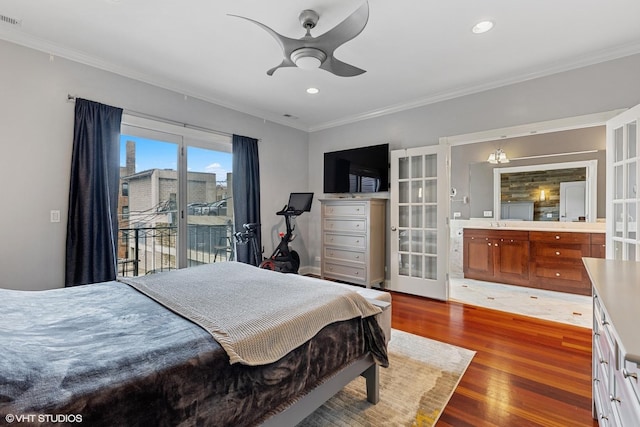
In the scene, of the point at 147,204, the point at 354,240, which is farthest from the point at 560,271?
the point at 147,204

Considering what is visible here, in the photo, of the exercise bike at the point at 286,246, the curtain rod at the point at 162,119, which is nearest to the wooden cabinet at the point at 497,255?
the exercise bike at the point at 286,246

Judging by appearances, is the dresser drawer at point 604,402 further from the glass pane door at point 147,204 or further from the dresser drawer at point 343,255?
the glass pane door at point 147,204

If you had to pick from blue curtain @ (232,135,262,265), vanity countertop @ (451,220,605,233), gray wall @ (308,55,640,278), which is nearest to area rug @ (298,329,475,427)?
blue curtain @ (232,135,262,265)

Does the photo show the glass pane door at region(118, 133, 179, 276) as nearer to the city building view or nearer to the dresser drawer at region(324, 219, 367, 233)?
the city building view

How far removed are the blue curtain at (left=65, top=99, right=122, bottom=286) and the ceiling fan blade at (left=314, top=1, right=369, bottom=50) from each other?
2.38 metres

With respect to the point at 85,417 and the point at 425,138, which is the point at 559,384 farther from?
the point at 425,138

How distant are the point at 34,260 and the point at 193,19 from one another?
2.57 meters

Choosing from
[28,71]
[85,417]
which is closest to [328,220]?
[28,71]

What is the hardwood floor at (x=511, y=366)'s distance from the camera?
181 cm

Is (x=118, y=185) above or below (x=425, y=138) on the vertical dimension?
below

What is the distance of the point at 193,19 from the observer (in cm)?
238

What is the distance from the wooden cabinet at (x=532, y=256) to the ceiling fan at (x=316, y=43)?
3882mm

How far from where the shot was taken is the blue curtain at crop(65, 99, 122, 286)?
9.49 feet

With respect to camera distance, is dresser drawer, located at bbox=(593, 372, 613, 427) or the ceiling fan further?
the ceiling fan
